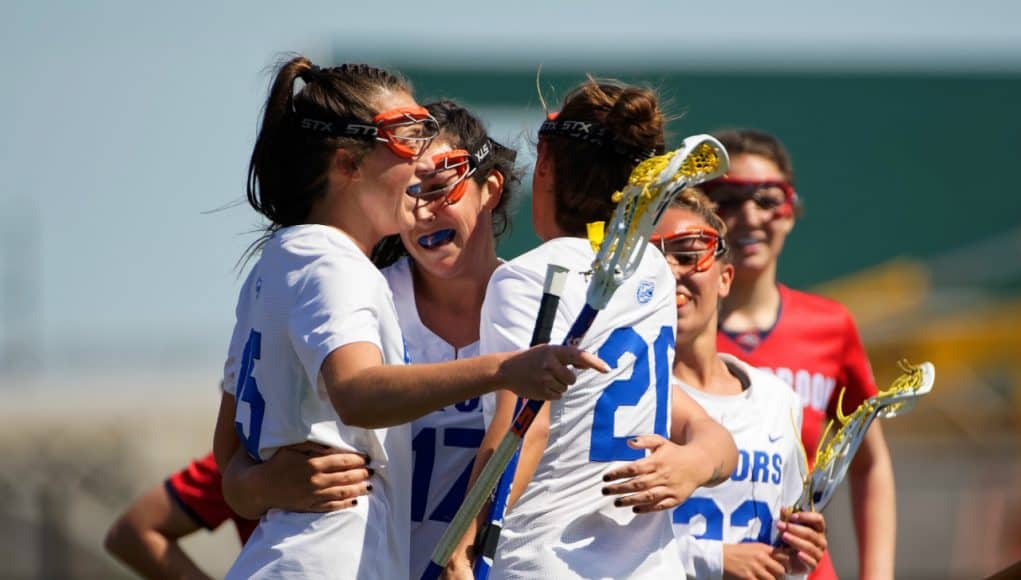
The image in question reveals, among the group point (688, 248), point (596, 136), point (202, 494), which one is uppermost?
point (596, 136)

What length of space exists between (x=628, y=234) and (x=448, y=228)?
0.84 metres

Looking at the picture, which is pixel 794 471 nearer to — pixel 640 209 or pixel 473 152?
pixel 473 152

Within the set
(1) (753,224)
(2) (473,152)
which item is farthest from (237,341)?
(1) (753,224)

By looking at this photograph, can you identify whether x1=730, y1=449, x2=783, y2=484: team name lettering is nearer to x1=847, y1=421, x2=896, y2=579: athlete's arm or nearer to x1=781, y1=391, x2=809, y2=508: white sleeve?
x1=781, y1=391, x2=809, y2=508: white sleeve

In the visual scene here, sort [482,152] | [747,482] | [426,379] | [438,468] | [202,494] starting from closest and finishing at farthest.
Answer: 1. [426,379]
2. [438,468]
3. [482,152]
4. [747,482]
5. [202,494]

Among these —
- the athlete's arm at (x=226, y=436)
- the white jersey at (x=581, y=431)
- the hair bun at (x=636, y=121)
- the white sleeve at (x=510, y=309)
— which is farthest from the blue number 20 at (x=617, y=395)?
the athlete's arm at (x=226, y=436)

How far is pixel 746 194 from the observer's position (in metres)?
5.13

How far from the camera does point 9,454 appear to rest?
20188 millimetres

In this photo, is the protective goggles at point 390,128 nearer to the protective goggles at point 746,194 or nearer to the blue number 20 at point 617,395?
the blue number 20 at point 617,395

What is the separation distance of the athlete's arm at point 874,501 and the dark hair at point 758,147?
0.86 metres

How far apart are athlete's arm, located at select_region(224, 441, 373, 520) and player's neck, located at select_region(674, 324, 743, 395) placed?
116cm

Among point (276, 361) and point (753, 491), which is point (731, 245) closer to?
point (753, 491)

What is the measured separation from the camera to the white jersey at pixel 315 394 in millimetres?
3301

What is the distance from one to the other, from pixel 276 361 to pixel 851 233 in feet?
57.4
